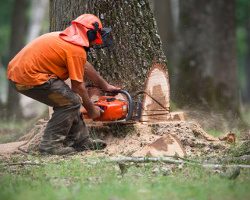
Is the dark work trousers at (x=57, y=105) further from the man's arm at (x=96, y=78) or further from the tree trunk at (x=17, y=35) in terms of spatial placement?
the tree trunk at (x=17, y=35)

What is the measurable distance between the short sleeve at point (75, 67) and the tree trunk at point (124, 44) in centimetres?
→ 75

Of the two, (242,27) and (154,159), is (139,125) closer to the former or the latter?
(154,159)

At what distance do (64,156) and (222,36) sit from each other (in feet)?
28.6

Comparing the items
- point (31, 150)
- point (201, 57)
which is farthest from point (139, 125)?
point (201, 57)

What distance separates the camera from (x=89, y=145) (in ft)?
14.6

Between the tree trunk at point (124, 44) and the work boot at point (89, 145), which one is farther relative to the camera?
the tree trunk at point (124, 44)

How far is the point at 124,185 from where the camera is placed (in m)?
2.61

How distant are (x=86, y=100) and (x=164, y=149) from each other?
116cm

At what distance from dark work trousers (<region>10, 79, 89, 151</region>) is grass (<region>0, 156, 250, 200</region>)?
2.39ft

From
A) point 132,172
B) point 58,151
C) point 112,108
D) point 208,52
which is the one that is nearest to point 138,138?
point 112,108

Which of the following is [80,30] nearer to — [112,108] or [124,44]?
[124,44]

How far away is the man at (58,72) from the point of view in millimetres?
3891

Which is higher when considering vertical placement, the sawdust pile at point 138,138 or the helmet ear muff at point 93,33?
the helmet ear muff at point 93,33

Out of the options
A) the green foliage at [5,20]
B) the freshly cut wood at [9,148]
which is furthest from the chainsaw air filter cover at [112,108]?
the green foliage at [5,20]
